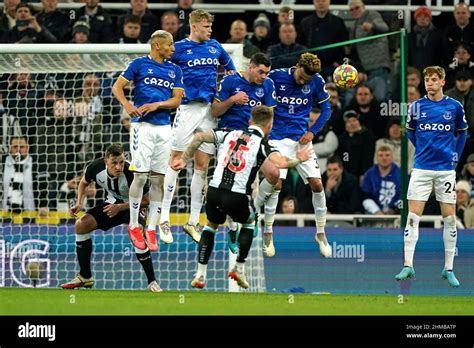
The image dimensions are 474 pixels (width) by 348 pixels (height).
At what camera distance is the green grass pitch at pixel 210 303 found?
14.5m

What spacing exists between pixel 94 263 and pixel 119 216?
7.86 feet

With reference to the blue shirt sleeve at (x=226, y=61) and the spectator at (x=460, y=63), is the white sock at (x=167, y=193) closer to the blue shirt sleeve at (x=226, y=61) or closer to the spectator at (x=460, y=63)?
the blue shirt sleeve at (x=226, y=61)

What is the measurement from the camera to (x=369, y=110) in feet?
63.6

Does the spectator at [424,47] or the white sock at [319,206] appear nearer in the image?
the white sock at [319,206]

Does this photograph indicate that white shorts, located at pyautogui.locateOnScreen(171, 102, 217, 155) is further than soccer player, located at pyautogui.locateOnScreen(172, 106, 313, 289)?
Yes

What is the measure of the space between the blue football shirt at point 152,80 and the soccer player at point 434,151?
3098 millimetres

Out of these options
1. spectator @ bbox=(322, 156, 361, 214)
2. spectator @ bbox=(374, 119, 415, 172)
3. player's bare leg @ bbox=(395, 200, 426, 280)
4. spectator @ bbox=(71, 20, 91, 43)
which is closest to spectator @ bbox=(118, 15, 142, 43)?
spectator @ bbox=(71, 20, 91, 43)

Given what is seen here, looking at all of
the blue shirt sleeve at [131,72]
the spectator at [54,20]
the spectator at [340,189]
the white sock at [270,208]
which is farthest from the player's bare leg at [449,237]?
Result: the spectator at [54,20]

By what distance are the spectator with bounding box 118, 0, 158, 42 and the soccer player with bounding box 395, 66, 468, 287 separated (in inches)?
238

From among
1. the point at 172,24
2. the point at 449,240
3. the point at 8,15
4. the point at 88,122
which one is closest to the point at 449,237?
the point at 449,240

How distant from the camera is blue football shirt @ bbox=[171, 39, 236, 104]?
16.8 metres

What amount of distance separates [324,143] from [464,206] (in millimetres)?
2293

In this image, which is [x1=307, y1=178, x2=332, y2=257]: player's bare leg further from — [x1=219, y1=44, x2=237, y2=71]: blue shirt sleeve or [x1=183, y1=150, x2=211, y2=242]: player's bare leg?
[x1=219, y1=44, x2=237, y2=71]: blue shirt sleeve
